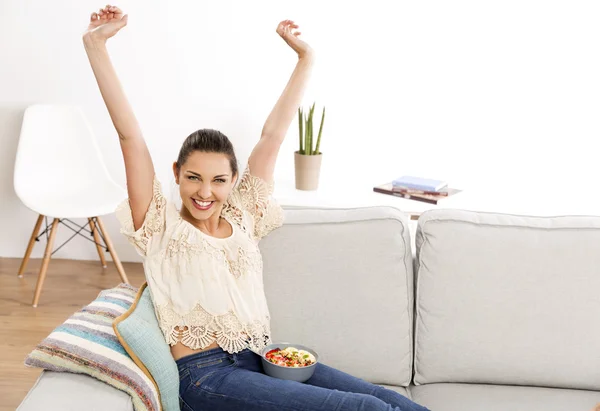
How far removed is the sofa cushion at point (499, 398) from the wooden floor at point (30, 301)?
1.53m

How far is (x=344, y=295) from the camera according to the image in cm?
209

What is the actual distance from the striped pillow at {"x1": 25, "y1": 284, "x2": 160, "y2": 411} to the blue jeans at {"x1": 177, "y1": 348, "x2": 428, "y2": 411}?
0.12 m

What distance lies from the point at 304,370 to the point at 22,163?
2.49 metres

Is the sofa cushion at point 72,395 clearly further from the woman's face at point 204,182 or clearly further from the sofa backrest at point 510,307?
the sofa backrest at point 510,307

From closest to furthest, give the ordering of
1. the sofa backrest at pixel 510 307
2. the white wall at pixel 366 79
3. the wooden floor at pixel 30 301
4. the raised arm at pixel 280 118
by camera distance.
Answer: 1. the sofa backrest at pixel 510 307
2. the raised arm at pixel 280 118
3. the wooden floor at pixel 30 301
4. the white wall at pixel 366 79

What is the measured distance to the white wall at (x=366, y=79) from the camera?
12.7 feet

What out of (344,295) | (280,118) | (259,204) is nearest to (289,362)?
(344,295)

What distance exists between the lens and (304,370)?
1861 mm

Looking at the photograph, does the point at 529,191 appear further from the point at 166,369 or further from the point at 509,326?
the point at 166,369

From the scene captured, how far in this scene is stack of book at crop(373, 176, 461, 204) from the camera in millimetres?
3427

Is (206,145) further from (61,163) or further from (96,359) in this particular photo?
(61,163)

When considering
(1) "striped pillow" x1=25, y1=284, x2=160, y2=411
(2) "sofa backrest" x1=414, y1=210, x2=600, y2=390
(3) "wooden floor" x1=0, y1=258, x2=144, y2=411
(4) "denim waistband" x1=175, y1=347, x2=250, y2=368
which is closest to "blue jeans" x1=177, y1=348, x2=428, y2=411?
(4) "denim waistband" x1=175, y1=347, x2=250, y2=368

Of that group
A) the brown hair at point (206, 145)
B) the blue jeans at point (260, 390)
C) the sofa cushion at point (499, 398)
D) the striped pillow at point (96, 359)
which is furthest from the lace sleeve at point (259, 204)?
the sofa cushion at point (499, 398)

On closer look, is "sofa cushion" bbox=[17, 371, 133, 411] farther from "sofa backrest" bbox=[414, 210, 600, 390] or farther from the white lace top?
"sofa backrest" bbox=[414, 210, 600, 390]
